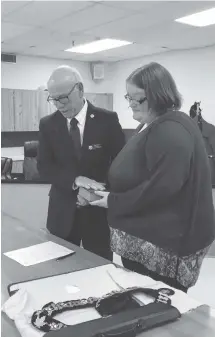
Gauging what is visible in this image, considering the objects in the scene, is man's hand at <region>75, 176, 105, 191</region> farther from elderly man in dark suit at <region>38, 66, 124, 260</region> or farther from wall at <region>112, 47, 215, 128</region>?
wall at <region>112, 47, 215, 128</region>

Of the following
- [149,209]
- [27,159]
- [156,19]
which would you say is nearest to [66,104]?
[149,209]

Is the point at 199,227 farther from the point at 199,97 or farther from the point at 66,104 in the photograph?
the point at 199,97

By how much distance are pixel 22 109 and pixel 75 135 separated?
6097 millimetres

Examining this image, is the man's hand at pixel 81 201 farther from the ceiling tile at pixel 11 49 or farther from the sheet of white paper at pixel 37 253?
the ceiling tile at pixel 11 49

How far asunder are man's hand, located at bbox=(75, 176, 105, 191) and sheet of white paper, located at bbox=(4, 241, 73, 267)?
0.29 meters

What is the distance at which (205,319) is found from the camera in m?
1.10

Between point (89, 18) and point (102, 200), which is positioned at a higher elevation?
point (89, 18)

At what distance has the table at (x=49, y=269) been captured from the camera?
1.05 m

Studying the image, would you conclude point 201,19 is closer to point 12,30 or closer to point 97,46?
point 97,46

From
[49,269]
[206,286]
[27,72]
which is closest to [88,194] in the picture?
[49,269]

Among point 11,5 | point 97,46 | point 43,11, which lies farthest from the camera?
point 97,46

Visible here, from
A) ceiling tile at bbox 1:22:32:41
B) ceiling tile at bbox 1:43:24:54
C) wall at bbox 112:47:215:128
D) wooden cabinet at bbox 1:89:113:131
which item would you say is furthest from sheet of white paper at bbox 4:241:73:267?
wooden cabinet at bbox 1:89:113:131

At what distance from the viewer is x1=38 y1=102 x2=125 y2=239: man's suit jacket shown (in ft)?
6.73

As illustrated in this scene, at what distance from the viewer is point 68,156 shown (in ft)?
6.79
